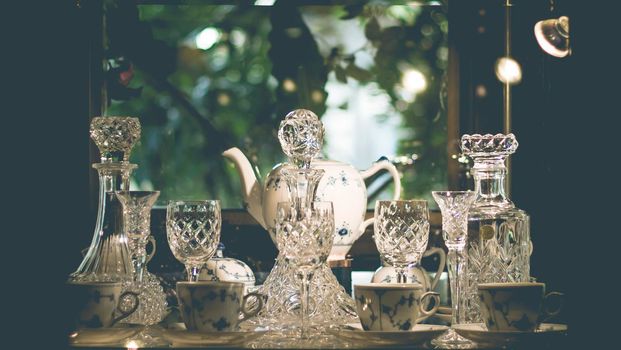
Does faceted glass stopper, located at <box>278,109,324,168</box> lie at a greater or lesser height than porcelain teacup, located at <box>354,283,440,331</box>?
greater

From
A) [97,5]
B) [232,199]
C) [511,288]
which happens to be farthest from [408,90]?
[511,288]

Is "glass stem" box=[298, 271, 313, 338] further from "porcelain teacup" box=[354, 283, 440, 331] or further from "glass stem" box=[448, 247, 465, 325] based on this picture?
"glass stem" box=[448, 247, 465, 325]

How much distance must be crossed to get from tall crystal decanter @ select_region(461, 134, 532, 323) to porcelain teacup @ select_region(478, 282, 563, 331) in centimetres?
20

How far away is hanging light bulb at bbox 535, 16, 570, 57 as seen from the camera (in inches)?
72.3

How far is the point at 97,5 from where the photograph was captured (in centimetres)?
222

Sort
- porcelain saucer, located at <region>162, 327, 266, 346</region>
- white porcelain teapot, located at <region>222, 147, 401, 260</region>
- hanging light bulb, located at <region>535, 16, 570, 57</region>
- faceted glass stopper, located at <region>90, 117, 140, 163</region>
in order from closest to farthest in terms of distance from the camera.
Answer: porcelain saucer, located at <region>162, 327, 266, 346</region>
faceted glass stopper, located at <region>90, 117, 140, 163</region>
white porcelain teapot, located at <region>222, 147, 401, 260</region>
hanging light bulb, located at <region>535, 16, 570, 57</region>

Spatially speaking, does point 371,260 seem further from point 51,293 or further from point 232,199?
point 51,293

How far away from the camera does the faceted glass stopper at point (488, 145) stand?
143 centimetres

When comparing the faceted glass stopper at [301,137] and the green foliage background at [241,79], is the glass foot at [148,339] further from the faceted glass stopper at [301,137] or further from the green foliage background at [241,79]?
the green foliage background at [241,79]

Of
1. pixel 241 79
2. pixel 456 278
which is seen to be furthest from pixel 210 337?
pixel 241 79

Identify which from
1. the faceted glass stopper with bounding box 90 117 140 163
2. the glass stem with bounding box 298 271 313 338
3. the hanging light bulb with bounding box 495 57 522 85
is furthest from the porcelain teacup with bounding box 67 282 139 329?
the hanging light bulb with bounding box 495 57 522 85

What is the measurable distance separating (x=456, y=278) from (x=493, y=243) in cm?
7

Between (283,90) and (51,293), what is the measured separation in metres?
1.19

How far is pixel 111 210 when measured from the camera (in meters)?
1.44
